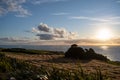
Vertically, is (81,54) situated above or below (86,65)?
above

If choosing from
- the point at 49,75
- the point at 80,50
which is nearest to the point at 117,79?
the point at 49,75

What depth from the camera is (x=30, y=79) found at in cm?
709

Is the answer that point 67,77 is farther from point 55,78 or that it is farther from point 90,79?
point 90,79

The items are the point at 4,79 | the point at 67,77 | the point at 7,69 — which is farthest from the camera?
the point at 7,69

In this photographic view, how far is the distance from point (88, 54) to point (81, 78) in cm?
2622

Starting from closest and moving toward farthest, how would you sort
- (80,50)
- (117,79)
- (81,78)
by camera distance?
(81,78) → (117,79) → (80,50)

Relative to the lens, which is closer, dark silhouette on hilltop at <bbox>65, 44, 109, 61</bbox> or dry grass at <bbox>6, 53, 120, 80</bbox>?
dry grass at <bbox>6, 53, 120, 80</bbox>

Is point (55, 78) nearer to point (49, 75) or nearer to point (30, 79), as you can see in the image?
point (49, 75)

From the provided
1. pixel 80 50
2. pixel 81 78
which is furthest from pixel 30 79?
pixel 80 50

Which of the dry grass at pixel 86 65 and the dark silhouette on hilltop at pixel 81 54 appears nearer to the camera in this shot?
the dry grass at pixel 86 65

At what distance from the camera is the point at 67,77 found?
6480mm

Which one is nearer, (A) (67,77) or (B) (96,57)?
(A) (67,77)

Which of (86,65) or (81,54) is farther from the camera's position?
(81,54)

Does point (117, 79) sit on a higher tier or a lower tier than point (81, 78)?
lower
